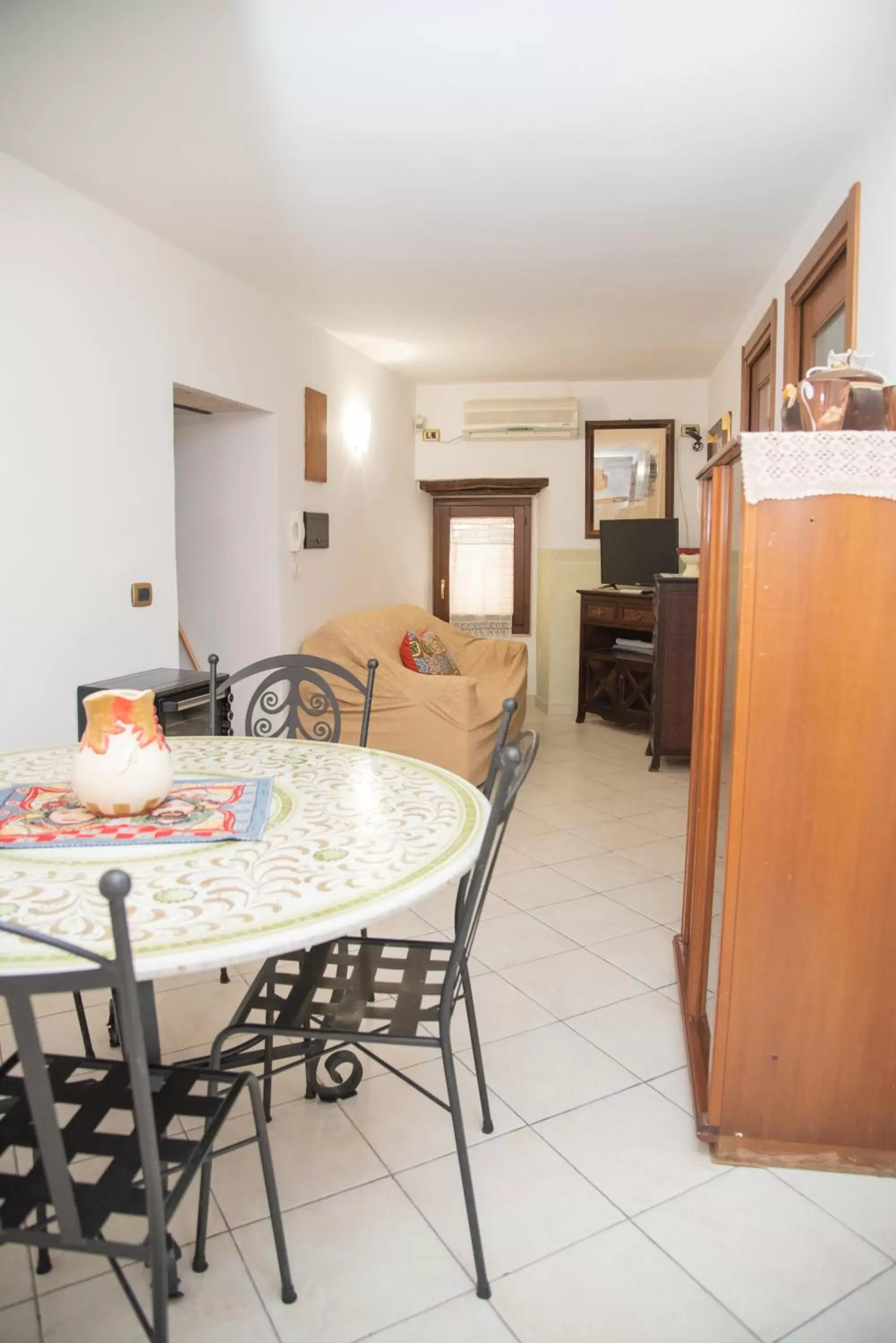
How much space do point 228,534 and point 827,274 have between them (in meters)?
→ 2.91

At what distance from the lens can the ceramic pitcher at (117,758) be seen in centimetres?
155

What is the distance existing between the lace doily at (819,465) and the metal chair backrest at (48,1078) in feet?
4.21

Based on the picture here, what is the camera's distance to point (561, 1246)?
1556 mm

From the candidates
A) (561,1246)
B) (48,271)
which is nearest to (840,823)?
(561,1246)

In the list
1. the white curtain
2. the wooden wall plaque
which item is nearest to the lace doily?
the wooden wall plaque

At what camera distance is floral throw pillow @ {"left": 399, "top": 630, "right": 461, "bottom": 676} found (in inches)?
195

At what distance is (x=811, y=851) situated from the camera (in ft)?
5.57

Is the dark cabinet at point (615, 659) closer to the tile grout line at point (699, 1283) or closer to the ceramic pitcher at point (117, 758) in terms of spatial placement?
the tile grout line at point (699, 1283)

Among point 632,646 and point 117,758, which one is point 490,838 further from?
point 632,646

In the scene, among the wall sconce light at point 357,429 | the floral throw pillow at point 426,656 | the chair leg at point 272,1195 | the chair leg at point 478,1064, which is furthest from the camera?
the wall sconce light at point 357,429

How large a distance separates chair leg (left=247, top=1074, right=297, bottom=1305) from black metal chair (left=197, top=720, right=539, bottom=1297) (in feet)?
0.51

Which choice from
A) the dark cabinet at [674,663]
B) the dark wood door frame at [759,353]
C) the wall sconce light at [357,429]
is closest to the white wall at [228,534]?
the wall sconce light at [357,429]

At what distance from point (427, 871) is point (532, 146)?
7.34 feet

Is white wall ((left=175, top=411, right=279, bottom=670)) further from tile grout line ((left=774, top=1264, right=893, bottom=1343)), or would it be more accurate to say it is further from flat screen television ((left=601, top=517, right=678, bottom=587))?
tile grout line ((left=774, top=1264, right=893, bottom=1343))
